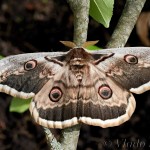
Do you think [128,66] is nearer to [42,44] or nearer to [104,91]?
[104,91]

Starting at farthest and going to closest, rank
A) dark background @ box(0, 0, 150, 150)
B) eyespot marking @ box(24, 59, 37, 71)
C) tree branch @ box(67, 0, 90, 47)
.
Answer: dark background @ box(0, 0, 150, 150) → eyespot marking @ box(24, 59, 37, 71) → tree branch @ box(67, 0, 90, 47)

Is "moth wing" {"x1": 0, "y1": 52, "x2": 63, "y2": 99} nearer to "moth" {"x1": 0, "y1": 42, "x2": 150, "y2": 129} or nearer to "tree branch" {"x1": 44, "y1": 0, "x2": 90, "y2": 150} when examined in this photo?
"moth" {"x1": 0, "y1": 42, "x2": 150, "y2": 129}

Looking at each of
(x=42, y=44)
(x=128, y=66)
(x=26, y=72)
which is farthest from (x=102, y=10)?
(x=42, y=44)

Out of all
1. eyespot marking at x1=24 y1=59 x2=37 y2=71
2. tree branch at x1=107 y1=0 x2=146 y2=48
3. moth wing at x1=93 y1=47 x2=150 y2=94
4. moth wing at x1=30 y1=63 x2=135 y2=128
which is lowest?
moth wing at x1=30 y1=63 x2=135 y2=128

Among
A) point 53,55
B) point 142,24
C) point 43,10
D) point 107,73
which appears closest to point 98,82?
point 107,73

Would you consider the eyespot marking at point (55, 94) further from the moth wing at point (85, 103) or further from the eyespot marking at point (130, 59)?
the eyespot marking at point (130, 59)

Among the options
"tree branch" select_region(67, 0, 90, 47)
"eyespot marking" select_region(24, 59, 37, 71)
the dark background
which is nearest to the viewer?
"tree branch" select_region(67, 0, 90, 47)

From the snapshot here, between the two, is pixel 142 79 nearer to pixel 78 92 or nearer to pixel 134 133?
pixel 78 92

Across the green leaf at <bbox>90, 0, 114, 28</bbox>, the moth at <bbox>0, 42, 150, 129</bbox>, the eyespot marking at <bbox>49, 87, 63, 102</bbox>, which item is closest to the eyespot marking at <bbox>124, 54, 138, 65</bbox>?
the moth at <bbox>0, 42, 150, 129</bbox>
